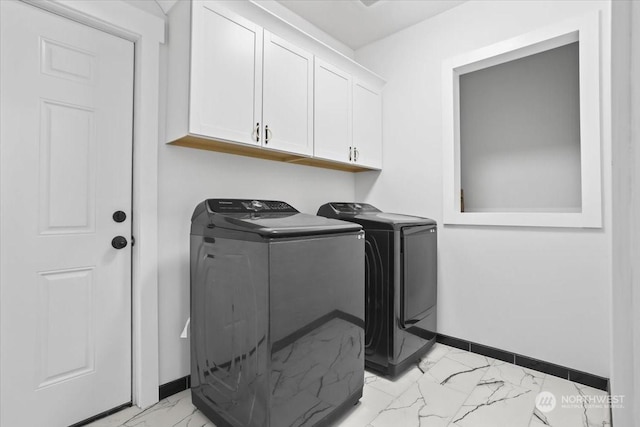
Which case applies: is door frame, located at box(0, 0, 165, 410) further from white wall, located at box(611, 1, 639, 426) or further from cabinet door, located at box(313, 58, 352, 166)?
white wall, located at box(611, 1, 639, 426)

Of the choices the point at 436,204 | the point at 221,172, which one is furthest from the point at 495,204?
the point at 221,172

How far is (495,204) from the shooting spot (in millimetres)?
3012

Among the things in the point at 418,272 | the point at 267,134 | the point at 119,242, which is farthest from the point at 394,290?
the point at 119,242

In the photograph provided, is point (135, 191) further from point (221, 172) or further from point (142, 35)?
point (142, 35)

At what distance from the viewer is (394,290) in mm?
2047

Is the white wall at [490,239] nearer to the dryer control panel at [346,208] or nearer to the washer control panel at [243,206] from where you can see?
the dryer control panel at [346,208]

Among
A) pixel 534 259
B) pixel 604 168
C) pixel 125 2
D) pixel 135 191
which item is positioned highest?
pixel 125 2

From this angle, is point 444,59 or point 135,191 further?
point 444,59

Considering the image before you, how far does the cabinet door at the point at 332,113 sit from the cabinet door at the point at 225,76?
0.55 metres

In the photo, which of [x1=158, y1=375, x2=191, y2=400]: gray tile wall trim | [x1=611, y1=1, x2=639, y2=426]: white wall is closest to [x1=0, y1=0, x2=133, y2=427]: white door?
[x1=158, y1=375, x2=191, y2=400]: gray tile wall trim

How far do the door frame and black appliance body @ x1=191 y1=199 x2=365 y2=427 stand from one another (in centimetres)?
23

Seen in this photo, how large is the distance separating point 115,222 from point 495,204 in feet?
10.0

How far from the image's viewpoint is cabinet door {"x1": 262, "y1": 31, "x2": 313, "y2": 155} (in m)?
2.04

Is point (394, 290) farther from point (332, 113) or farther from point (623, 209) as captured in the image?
point (623, 209)
